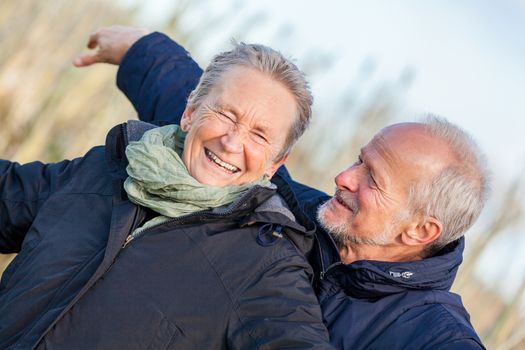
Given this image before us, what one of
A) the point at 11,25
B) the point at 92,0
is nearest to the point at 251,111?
the point at 11,25

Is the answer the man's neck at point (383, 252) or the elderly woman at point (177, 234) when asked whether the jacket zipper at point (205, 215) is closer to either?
the elderly woman at point (177, 234)

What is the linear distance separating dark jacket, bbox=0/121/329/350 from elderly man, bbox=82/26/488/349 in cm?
17

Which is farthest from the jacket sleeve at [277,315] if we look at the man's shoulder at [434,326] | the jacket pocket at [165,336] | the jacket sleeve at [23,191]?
the jacket sleeve at [23,191]

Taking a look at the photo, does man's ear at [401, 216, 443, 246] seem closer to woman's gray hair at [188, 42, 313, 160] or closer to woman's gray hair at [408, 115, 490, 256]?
woman's gray hair at [408, 115, 490, 256]

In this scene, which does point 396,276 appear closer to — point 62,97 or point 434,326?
point 434,326

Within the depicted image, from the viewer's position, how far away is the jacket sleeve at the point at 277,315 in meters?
1.85

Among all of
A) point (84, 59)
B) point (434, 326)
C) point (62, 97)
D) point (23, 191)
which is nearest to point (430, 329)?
point (434, 326)

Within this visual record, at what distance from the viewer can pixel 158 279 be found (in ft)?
6.58

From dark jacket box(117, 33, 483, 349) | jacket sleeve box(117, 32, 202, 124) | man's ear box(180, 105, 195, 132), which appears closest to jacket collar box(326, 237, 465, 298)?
dark jacket box(117, 33, 483, 349)

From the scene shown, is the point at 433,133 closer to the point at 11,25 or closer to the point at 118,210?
the point at 118,210

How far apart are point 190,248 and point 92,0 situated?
173 inches

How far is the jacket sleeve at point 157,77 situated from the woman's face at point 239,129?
792 mm

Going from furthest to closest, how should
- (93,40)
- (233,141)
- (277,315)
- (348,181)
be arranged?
(93,40), (348,181), (233,141), (277,315)

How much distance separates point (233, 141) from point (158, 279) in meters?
0.55
